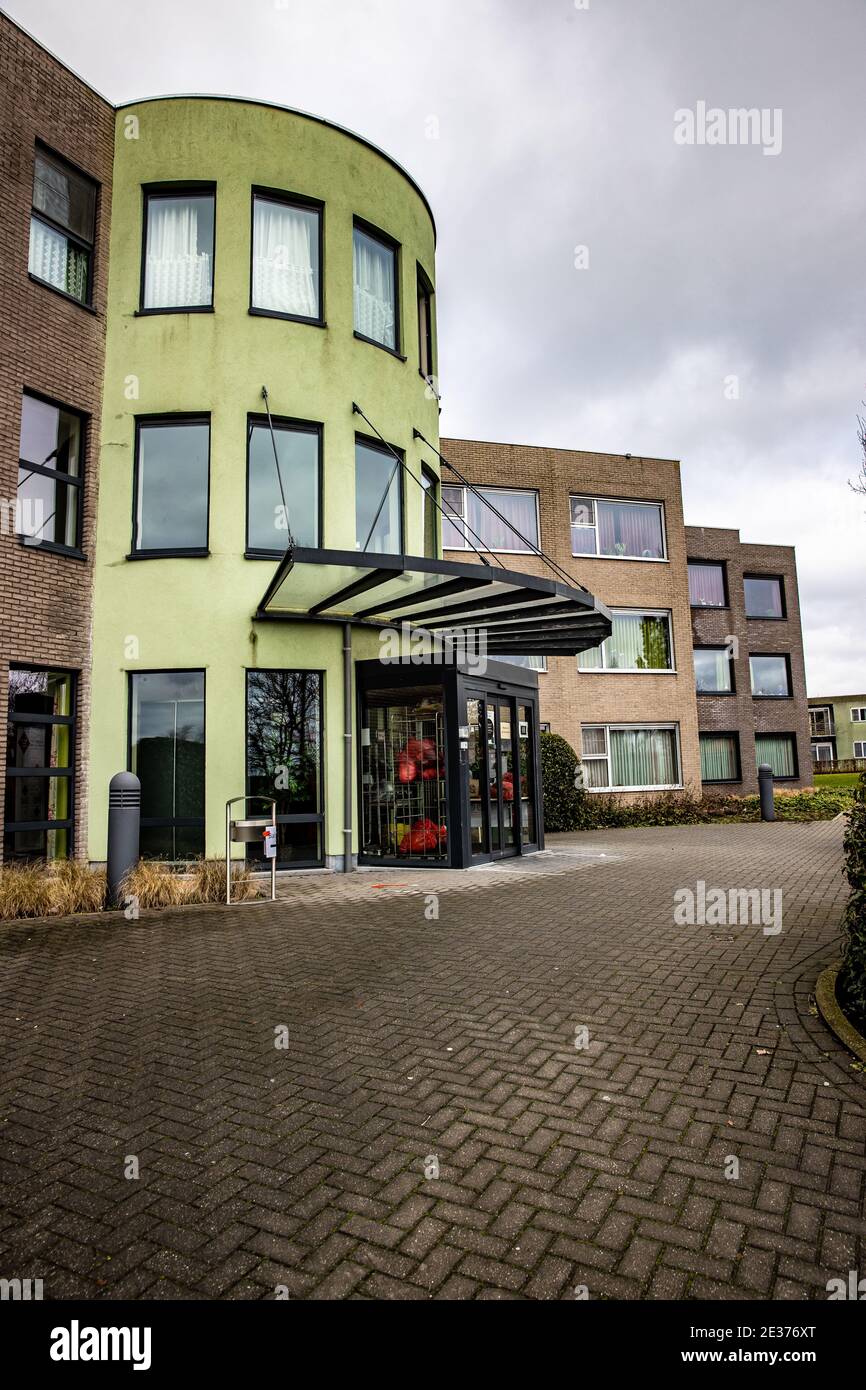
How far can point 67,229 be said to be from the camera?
1165 centimetres

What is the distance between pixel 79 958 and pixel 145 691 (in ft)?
18.7

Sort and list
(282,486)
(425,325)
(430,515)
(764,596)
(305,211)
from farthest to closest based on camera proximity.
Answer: (764,596) < (425,325) < (430,515) < (305,211) < (282,486)

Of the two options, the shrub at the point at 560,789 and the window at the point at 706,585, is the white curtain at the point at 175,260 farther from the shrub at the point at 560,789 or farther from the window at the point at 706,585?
the window at the point at 706,585

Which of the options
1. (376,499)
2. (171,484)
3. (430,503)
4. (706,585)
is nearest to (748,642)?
(706,585)

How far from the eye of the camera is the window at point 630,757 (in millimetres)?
21969

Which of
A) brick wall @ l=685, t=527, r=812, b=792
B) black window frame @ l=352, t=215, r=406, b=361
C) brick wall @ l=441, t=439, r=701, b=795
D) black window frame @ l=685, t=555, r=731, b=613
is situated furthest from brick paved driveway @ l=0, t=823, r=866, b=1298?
black window frame @ l=685, t=555, r=731, b=613

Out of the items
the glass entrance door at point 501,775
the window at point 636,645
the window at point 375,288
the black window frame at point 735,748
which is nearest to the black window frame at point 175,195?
the window at point 375,288

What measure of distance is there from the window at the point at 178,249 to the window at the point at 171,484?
1.99m

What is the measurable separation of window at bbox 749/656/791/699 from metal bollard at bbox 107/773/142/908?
24.7 meters

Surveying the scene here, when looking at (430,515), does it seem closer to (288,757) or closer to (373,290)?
(373,290)

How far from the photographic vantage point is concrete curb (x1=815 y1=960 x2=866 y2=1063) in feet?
13.6

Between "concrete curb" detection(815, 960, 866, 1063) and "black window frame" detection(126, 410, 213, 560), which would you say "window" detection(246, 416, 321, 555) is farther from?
"concrete curb" detection(815, 960, 866, 1063)

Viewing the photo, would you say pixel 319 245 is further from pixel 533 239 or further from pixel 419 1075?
pixel 419 1075

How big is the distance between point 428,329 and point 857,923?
14.3 m
